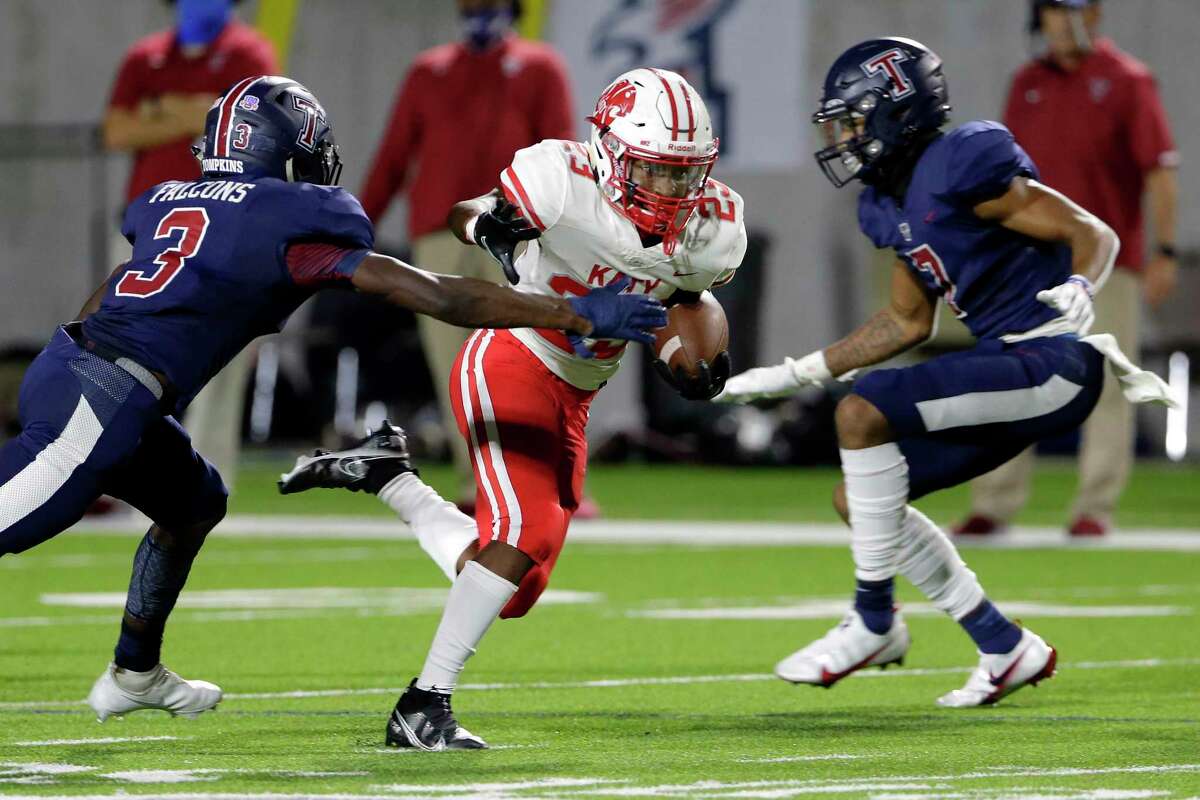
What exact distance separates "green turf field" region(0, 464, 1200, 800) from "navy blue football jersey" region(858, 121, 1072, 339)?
2.99 ft

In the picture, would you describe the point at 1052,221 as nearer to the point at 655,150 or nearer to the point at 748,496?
the point at 655,150

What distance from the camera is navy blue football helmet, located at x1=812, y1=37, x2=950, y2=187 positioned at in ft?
18.2

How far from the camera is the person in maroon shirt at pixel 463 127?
9.74 meters

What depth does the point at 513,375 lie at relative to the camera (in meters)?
4.88

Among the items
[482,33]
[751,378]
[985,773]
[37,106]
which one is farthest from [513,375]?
[37,106]

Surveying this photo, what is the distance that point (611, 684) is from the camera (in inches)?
213

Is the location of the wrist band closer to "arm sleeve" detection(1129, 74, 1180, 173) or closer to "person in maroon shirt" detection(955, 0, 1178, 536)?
"person in maroon shirt" detection(955, 0, 1178, 536)

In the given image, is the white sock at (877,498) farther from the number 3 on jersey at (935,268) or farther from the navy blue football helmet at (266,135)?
the navy blue football helmet at (266,135)

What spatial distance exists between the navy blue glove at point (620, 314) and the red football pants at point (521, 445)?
544mm

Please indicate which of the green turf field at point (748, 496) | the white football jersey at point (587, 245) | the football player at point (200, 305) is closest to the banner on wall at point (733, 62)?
the green turf field at point (748, 496)

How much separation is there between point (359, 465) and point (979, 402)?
1.41 meters

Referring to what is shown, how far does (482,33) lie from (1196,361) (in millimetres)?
9690

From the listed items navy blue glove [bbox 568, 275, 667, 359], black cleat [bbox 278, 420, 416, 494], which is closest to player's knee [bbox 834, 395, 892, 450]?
black cleat [bbox 278, 420, 416, 494]

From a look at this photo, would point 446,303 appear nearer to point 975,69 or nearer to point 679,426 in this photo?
point 679,426
